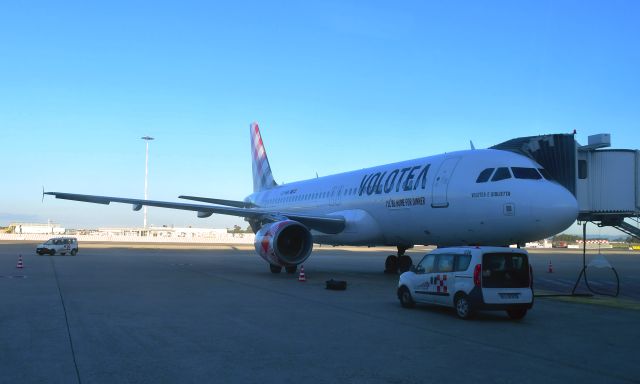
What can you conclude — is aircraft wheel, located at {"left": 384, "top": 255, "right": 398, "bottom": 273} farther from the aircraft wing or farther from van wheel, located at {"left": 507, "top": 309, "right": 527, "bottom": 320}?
van wheel, located at {"left": 507, "top": 309, "right": 527, "bottom": 320}

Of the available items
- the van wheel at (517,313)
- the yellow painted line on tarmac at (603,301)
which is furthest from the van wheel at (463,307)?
the yellow painted line on tarmac at (603,301)

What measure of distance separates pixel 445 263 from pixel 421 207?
19.8 feet

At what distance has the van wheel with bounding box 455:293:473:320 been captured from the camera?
10.5m

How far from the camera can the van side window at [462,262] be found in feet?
35.4

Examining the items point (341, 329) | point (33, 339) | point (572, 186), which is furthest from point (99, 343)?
point (572, 186)

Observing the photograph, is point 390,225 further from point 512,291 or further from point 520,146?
point 512,291

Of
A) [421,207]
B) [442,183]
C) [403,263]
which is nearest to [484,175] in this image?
[442,183]

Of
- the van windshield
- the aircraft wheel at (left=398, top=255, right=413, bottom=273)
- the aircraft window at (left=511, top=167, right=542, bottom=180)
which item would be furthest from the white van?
the aircraft wheel at (left=398, top=255, right=413, bottom=273)

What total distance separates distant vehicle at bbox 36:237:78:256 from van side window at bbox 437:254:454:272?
3249 cm

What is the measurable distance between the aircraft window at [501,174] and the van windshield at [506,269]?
15.8 ft

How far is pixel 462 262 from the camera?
11.0m

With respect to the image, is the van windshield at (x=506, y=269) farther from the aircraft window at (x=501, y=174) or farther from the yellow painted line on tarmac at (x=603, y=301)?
the aircraft window at (x=501, y=174)

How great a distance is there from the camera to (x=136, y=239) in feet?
256

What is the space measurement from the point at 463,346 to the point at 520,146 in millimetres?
12786
